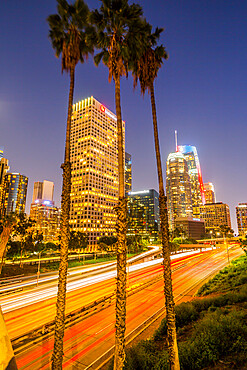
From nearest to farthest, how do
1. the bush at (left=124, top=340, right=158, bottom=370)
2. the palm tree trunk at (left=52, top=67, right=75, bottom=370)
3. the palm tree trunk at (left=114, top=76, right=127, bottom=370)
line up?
the palm tree trunk at (left=114, top=76, right=127, bottom=370)
the palm tree trunk at (left=52, top=67, right=75, bottom=370)
the bush at (left=124, top=340, right=158, bottom=370)

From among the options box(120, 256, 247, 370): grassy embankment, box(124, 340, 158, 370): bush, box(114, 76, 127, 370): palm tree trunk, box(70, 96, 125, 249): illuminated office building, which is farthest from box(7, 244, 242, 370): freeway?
box(70, 96, 125, 249): illuminated office building

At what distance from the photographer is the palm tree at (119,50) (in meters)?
10.2

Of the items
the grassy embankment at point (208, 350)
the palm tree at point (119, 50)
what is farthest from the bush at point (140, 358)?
the palm tree at point (119, 50)

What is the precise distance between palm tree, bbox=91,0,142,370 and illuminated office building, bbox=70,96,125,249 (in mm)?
140015

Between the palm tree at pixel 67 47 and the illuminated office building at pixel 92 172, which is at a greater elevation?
the illuminated office building at pixel 92 172

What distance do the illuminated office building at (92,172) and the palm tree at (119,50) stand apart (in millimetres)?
140015

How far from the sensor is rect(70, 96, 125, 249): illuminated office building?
15338cm

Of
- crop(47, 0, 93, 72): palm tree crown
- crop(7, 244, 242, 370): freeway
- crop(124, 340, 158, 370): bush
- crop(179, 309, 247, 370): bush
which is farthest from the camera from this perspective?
crop(7, 244, 242, 370): freeway

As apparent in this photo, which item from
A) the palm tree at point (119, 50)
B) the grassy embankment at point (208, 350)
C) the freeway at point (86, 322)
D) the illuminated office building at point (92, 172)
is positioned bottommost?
the freeway at point (86, 322)

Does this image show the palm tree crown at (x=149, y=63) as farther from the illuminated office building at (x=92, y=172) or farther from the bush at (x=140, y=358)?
the illuminated office building at (x=92, y=172)

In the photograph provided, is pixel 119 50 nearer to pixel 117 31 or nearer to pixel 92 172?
pixel 117 31

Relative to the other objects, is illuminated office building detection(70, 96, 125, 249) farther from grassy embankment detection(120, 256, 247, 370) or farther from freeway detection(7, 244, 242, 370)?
grassy embankment detection(120, 256, 247, 370)

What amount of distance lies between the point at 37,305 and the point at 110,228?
140495mm

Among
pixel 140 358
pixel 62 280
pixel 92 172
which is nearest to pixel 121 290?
pixel 62 280
